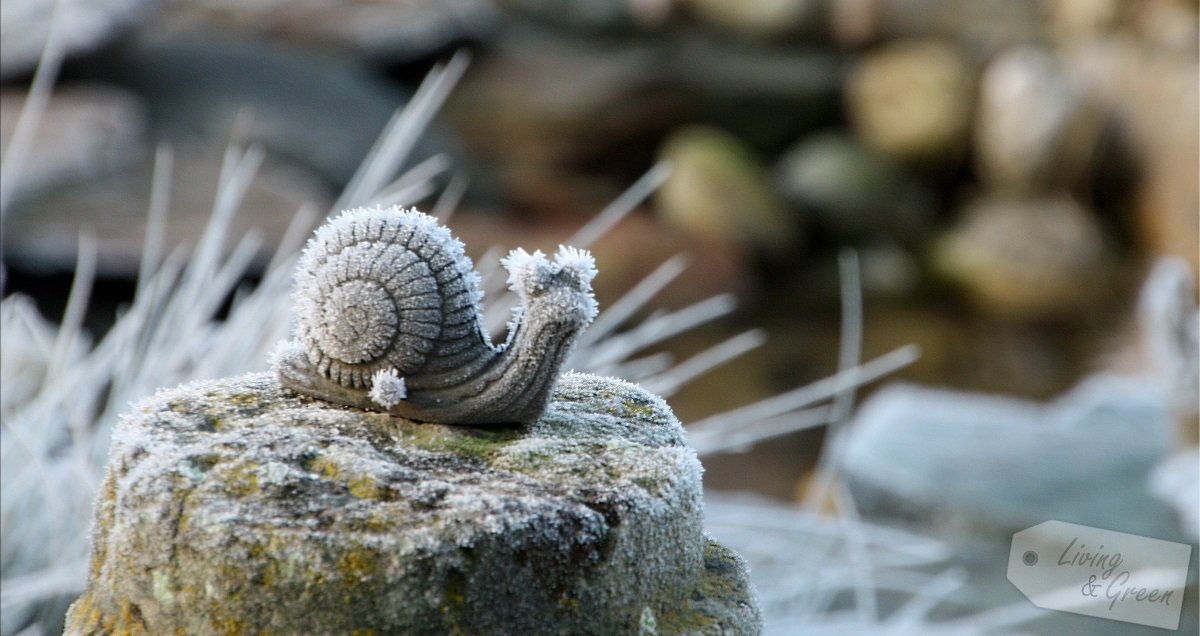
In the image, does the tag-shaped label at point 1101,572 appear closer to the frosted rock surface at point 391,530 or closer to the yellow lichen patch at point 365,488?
the frosted rock surface at point 391,530

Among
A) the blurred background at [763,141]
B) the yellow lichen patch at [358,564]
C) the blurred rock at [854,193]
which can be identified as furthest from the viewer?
the blurred rock at [854,193]

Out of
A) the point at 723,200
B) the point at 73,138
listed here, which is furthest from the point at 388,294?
the point at 723,200

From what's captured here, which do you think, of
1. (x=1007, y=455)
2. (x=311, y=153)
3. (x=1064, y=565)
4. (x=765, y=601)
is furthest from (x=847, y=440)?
(x=311, y=153)

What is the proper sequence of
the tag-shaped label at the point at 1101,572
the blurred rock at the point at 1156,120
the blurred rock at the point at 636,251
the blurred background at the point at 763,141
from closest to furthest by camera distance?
the tag-shaped label at the point at 1101,572 → the blurred background at the point at 763,141 → the blurred rock at the point at 636,251 → the blurred rock at the point at 1156,120

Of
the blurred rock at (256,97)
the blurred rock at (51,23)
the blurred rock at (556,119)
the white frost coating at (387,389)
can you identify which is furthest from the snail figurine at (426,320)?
the blurred rock at (556,119)

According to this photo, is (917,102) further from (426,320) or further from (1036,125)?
(426,320)

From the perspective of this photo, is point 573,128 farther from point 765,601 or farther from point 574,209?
point 765,601
